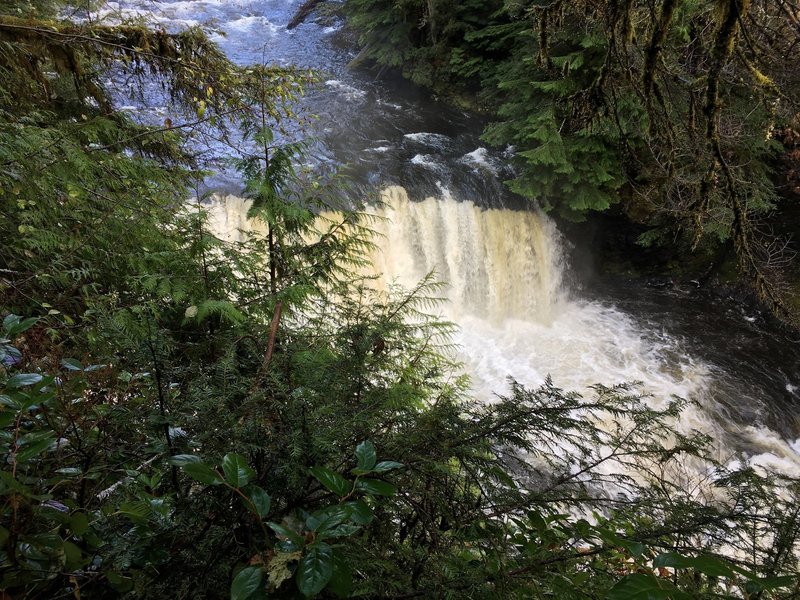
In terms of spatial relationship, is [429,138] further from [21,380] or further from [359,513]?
[359,513]

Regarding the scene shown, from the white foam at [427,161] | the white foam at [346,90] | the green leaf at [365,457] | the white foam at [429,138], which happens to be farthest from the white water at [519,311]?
the green leaf at [365,457]

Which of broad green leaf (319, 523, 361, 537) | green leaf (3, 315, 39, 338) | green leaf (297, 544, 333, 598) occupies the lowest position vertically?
green leaf (297, 544, 333, 598)

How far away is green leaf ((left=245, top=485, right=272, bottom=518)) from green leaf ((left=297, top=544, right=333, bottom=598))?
0.14m

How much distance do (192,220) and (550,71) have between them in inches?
97.3

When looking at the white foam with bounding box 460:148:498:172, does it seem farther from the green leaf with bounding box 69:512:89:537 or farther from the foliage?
the green leaf with bounding box 69:512:89:537

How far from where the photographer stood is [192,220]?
299cm

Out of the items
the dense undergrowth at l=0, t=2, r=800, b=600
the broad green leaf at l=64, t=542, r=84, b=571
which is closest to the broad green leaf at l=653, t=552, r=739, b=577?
the dense undergrowth at l=0, t=2, r=800, b=600

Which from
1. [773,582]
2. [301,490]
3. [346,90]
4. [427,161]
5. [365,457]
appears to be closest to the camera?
[773,582]

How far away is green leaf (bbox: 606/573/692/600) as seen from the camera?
2.59 feet

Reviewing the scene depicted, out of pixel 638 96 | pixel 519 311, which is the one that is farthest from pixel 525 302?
pixel 638 96

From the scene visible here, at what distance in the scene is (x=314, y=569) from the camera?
788 millimetres

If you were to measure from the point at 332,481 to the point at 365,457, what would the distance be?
11 cm

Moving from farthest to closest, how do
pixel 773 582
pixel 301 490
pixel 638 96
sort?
1. pixel 638 96
2. pixel 301 490
3. pixel 773 582

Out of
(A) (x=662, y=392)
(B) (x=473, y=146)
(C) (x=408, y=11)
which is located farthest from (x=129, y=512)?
(C) (x=408, y=11)
